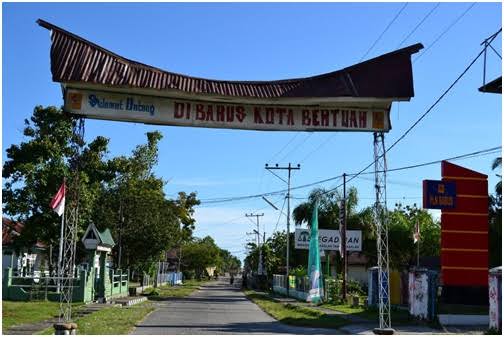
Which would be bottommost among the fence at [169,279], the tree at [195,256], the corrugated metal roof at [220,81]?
the fence at [169,279]

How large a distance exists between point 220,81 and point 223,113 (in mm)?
720

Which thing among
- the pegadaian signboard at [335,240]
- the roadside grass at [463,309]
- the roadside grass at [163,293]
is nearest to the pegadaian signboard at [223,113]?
the roadside grass at [463,309]

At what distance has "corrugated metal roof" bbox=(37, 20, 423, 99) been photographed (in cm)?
1387

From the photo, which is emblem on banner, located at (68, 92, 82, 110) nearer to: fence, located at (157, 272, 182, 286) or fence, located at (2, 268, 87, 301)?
fence, located at (2, 268, 87, 301)

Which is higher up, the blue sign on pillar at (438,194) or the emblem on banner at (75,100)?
the emblem on banner at (75,100)

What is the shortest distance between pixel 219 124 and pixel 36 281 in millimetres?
19007

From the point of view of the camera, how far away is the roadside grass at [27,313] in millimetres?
18741

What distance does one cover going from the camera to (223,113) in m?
14.9

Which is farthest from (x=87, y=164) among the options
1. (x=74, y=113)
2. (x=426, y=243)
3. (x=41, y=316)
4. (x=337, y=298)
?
(x=426, y=243)

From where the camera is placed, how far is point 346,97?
47.8 feet

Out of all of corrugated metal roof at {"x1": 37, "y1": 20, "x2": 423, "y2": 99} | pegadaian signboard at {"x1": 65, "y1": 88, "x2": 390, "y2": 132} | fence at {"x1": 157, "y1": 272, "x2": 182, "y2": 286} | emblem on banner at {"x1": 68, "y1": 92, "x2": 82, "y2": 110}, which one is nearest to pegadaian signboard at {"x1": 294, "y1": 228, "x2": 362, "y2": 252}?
fence at {"x1": 157, "y1": 272, "x2": 182, "y2": 286}

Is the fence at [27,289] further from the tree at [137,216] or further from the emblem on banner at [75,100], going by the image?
the emblem on banner at [75,100]

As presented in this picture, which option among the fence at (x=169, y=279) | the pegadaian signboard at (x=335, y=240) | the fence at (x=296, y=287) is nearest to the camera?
the fence at (x=296, y=287)

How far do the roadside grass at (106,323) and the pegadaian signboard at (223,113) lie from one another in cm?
558
